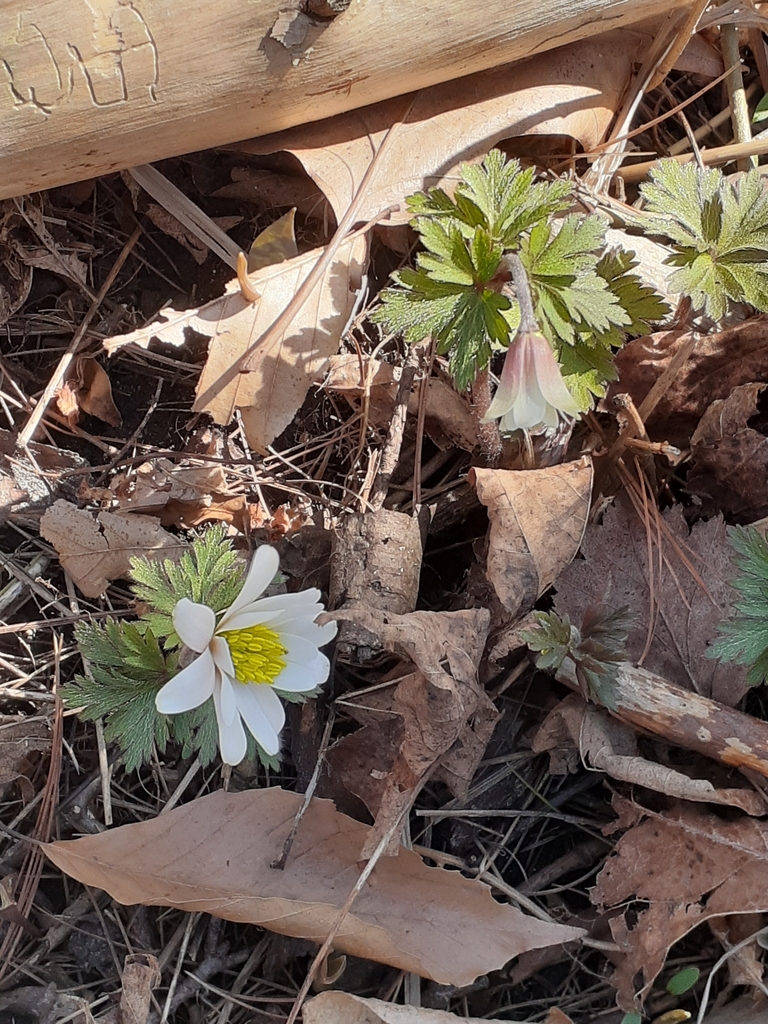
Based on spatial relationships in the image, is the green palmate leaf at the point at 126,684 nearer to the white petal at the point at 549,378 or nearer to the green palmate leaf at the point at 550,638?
the green palmate leaf at the point at 550,638

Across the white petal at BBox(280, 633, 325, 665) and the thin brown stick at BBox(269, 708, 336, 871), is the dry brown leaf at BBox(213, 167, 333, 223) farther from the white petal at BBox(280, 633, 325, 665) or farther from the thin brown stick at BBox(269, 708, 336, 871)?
the thin brown stick at BBox(269, 708, 336, 871)

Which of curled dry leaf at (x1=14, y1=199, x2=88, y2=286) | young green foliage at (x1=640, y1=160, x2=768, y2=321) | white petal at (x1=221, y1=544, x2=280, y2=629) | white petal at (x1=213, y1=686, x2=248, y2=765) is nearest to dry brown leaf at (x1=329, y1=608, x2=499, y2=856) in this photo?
white petal at (x1=221, y1=544, x2=280, y2=629)

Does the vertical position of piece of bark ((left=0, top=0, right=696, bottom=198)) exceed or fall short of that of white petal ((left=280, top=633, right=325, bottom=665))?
it exceeds it

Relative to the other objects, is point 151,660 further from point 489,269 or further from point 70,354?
point 489,269

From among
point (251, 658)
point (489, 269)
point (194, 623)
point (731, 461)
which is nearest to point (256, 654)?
point (251, 658)

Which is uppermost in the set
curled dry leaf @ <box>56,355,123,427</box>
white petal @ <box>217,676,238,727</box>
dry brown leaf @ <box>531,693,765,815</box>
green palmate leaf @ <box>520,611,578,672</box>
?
curled dry leaf @ <box>56,355,123,427</box>

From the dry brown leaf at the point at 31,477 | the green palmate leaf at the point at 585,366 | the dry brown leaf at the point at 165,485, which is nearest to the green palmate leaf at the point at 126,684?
the dry brown leaf at the point at 165,485

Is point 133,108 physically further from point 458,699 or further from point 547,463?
point 458,699
